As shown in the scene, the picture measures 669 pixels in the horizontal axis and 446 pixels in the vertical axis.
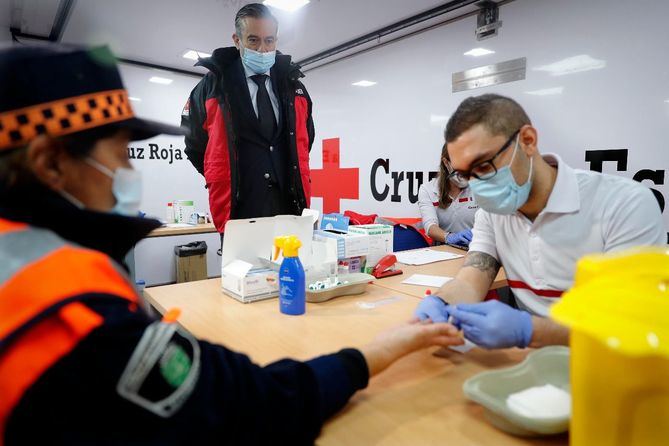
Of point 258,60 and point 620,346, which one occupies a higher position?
point 258,60

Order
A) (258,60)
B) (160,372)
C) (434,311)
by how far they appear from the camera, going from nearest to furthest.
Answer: (160,372)
(434,311)
(258,60)

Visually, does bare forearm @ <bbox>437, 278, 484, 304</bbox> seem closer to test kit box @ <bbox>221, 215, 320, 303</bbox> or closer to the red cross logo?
test kit box @ <bbox>221, 215, 320, 303</bbox>

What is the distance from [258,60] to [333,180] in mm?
2863

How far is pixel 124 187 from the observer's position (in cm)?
73

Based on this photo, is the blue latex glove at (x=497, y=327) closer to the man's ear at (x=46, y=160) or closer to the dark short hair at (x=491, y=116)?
the dark short hair at (x=491, y=116)

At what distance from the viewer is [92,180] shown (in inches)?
26.3

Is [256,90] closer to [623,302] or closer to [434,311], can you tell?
[434,311]

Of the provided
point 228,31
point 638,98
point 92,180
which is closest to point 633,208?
point 92,180

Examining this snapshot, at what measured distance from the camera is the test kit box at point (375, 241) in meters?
1.84

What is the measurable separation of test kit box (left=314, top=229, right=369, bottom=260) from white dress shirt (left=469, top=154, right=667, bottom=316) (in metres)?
0.60

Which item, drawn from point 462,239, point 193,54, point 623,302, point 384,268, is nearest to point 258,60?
point 384,268

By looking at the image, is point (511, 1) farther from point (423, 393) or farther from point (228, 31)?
point (423, 393)

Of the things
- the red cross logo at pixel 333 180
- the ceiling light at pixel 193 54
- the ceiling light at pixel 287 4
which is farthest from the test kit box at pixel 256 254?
the ceiling light at pixel 193 54

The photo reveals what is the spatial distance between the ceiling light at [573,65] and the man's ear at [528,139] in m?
1.78
